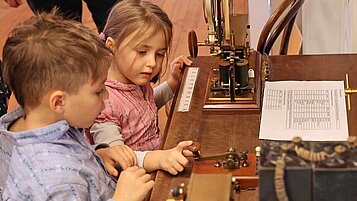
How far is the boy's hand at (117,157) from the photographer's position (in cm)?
154

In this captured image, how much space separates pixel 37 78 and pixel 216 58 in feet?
2.16

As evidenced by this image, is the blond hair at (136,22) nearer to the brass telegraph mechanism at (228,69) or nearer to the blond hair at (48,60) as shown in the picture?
the brass telegraph mechanism at (228,69)

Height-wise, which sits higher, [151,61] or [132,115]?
[151,61]

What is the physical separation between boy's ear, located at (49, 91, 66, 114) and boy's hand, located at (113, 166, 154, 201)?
0.62 ft

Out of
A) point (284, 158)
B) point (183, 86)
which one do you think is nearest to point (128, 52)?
point (183, 86)

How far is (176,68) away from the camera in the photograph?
2076 millimetres

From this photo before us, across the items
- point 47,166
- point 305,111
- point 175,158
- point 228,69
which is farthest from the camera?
point 228,69

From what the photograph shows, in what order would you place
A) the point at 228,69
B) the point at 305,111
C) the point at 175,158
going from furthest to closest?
the point at 228,69 → the point at 305,111 → the point at 175,158

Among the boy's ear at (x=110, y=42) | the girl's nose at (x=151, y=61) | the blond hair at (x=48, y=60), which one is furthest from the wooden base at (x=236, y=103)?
the blond hair at (x=48, y=60)

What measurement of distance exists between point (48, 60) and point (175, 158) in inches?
13.2

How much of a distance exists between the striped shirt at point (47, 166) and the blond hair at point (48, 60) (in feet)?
0.24

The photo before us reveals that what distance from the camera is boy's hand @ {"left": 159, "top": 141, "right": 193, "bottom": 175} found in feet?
Result: 4.78

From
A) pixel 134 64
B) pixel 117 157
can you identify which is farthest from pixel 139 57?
pixel 117 157

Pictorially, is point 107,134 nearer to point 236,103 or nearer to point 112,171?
point 112,171
